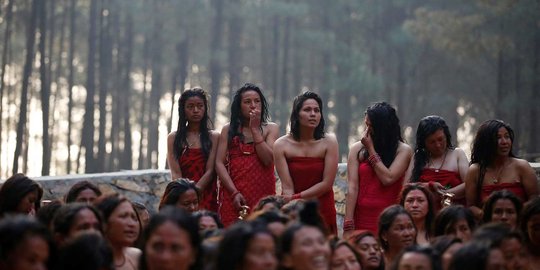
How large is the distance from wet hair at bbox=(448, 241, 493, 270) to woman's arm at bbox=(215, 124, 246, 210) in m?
3.60

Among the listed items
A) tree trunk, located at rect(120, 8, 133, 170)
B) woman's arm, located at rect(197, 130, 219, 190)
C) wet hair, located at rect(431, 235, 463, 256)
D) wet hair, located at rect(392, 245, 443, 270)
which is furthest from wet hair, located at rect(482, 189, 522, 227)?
tree trunk, located at rect(120, 8, 133, 170)

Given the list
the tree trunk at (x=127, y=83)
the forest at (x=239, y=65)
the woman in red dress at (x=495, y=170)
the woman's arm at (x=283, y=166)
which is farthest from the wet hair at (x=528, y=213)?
the tree trunk at (x=127, y=83)

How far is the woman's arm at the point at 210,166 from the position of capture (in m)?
9.18

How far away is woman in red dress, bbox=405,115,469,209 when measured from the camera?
8658 mm

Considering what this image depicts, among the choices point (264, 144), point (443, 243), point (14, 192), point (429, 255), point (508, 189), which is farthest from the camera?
point (264, 144)

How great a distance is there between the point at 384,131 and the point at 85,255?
394cm

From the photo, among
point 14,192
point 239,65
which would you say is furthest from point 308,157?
point 239,65

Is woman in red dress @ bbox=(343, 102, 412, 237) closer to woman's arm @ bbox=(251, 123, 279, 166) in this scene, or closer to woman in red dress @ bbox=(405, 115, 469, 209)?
woman in red dress @ bbox=(405, 115, 469, 209)

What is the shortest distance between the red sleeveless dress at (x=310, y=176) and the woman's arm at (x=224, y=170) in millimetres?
520

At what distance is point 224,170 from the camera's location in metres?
9.09

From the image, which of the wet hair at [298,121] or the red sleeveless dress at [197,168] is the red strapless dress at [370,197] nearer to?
the wet hair at [298,121]

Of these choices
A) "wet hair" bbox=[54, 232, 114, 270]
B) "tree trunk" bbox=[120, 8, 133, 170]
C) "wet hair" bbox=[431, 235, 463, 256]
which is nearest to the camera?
"wet hair" bbox=[54, 232, 114, 270]

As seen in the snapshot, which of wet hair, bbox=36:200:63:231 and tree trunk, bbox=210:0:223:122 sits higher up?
tree trunk, bbox=210:0:223:122

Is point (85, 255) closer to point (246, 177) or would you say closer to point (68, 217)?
point (68, 217)
